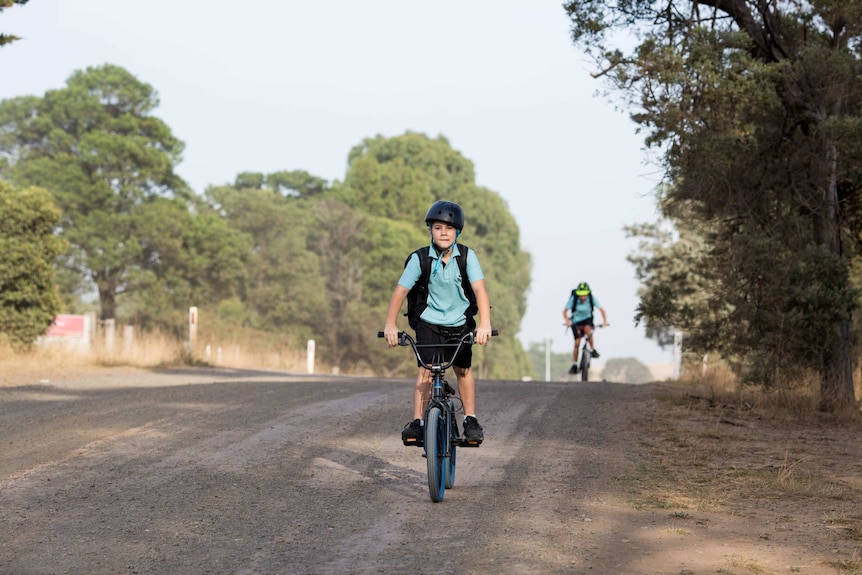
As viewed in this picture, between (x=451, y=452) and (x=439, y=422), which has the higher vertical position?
(x=439, y=422)

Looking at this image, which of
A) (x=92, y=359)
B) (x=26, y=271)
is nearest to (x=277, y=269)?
(x=26, y=271)

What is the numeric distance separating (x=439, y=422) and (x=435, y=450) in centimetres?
25

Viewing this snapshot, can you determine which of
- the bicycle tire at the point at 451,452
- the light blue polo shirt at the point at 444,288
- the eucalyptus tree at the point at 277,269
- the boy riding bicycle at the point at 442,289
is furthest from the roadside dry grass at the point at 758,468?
the eucalyptus tree at the point at 277,269

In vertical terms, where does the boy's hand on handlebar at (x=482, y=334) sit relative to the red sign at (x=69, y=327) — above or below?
below

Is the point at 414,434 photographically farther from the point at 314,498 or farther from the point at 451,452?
the point at 314,498

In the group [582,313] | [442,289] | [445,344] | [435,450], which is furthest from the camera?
[582,313]

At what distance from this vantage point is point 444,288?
26.4 ft

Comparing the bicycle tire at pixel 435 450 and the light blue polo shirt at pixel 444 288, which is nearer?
the bicycle tire at pixel 435 450

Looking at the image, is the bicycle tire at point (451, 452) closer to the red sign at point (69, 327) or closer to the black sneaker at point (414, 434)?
the black sneaker at point (414, 434)

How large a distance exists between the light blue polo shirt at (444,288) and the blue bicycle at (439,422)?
0.65ft

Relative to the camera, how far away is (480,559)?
6023 millimetres

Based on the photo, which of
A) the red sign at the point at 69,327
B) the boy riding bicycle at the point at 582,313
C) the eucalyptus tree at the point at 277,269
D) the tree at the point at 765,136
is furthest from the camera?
the eucalyptus tree at the point at 277,269

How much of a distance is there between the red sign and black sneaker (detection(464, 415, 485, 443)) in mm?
29287

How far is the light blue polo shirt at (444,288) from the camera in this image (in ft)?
26.3
